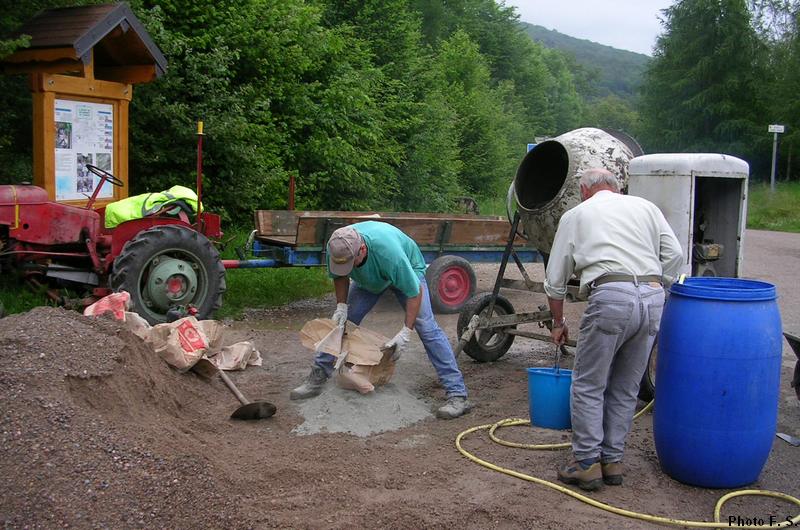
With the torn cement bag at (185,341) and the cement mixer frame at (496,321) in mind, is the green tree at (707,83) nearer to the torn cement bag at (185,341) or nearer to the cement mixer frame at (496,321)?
the cement mixer frame at (496,321)

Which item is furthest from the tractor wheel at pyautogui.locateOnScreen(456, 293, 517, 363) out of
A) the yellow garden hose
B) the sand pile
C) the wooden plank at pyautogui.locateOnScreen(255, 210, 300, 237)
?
the wooden plank at pyautogui.locateOnScreen(255, 210, 300, 237)

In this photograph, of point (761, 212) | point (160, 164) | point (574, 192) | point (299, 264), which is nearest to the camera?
point (574, 192)

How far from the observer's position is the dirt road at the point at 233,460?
365 centimetres

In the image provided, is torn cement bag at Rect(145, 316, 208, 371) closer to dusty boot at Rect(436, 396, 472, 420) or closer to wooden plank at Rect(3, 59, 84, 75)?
dusty boot at Rect(436, 396, 472, 420)

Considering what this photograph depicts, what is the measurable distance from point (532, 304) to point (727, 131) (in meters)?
31.4

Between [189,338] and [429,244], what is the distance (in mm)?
3939

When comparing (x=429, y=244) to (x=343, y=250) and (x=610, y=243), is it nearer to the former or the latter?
(x=343, y=250)

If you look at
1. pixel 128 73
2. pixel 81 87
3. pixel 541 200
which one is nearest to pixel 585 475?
pixel 541 200

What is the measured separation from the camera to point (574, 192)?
6297 mm

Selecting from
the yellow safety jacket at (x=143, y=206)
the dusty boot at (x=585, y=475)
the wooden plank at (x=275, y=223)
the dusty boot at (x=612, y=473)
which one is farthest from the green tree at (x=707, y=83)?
the dusty boot at (x=585, y=475)

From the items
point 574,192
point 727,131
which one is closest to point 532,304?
point 574,192

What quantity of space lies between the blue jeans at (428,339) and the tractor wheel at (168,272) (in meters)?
2.33

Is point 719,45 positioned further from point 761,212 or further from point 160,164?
point 160,164

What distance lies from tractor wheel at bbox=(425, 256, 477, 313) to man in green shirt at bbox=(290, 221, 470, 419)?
3.23 m
